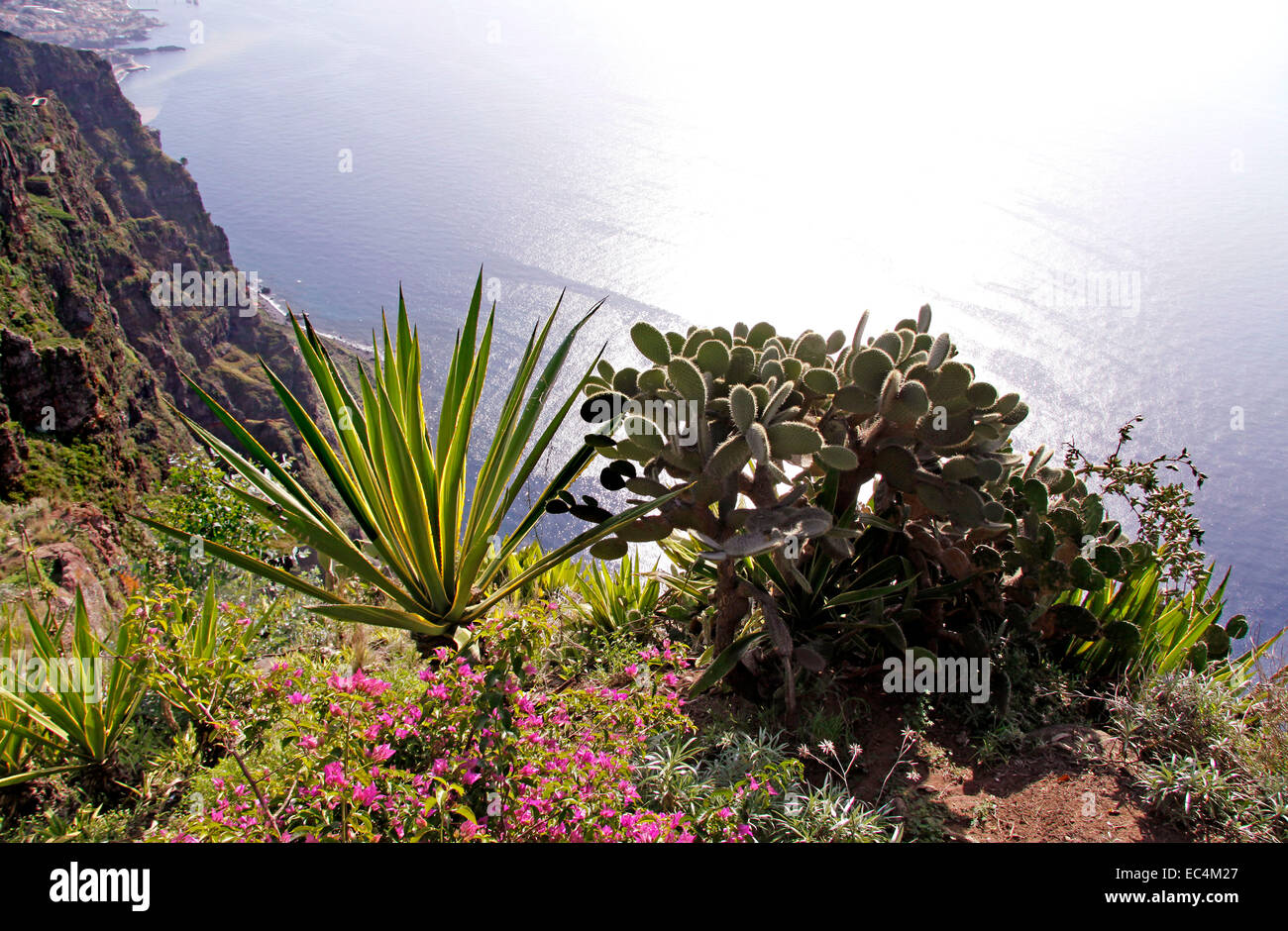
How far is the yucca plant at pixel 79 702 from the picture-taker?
7.95 feet

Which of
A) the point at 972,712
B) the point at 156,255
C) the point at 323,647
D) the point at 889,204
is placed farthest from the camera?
the point at 156,255

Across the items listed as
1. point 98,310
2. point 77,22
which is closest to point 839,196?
point 98,310

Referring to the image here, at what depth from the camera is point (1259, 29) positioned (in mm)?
32594

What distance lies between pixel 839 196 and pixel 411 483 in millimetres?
41478

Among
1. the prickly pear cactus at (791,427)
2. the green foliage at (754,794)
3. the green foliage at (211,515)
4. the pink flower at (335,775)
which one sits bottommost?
the green foliage at (211,515)

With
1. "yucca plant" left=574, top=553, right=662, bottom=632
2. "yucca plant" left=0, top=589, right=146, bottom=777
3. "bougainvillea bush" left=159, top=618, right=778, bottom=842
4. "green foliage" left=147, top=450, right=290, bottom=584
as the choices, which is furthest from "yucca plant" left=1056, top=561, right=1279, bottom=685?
"green foliage" left=147, top=450, right=290, bottom=584

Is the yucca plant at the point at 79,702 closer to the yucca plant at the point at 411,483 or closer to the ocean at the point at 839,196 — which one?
the yucca plant at the point at 411,483

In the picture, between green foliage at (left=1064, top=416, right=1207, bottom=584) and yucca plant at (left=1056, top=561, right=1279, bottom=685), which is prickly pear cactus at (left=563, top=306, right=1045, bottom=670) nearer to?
yucca plant at (left=1056, top=561, right=1279, bottom=685)

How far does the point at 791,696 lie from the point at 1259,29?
43.4 meters

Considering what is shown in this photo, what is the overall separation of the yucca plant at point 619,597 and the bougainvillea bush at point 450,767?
92cm

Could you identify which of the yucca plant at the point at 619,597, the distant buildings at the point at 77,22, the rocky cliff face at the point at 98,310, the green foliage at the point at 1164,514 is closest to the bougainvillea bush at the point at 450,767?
the yucca plant at the point at 619,597

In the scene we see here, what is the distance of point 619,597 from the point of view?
360 cm
